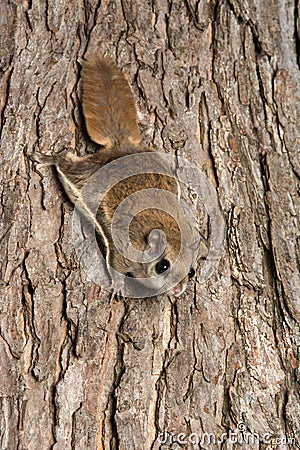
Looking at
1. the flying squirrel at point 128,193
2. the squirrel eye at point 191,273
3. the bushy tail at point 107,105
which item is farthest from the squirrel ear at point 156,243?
the bushy tail at point 107,105

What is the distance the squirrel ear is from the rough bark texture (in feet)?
0.97

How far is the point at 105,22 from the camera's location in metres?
2.84

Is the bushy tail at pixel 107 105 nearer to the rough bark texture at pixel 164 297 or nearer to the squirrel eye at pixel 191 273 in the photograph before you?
the rough bark texture at pixel 164 297

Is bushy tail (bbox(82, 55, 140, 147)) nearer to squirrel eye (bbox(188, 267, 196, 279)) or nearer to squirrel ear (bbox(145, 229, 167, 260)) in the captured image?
squirrel ear (bbox(145, 229, 167, 260))

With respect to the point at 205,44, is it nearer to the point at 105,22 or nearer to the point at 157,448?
the point at 105,22

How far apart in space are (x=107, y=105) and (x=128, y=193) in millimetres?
464

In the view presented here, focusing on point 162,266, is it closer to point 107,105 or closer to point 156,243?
point 156,243

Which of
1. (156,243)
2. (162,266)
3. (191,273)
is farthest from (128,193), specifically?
(191,273)

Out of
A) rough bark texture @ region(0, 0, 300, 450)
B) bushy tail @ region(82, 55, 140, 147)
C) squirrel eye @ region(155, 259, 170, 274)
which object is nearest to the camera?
rough bark texture @ region(0, 0, 300, 450)

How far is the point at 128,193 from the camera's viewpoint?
2.97m

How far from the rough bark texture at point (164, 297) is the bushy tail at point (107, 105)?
5 cm

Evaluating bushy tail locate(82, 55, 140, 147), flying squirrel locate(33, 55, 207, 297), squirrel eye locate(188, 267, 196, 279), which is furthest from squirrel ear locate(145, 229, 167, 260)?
bushy tail locate(82, 55, 140, 147)

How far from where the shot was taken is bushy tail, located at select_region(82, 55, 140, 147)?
9.07 feet

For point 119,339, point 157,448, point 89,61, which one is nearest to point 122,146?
point 89,61
